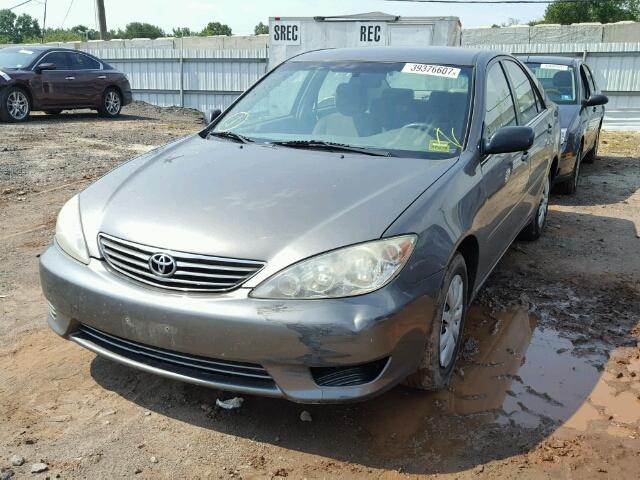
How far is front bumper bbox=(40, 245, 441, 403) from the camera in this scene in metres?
2.48

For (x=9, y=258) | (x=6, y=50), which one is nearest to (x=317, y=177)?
(x=9, y=258)

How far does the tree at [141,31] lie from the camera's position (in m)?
69.1

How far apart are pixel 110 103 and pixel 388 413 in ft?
44.5

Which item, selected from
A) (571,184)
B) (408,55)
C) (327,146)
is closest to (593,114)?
(571,184)

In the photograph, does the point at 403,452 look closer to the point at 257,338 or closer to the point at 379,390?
the point at 379,390

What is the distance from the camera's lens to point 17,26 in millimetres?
67188

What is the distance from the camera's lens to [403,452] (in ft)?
8.98

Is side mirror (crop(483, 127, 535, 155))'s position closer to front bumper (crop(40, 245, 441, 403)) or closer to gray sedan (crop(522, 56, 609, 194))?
front bumper (crop(40, 245, 441, 403))

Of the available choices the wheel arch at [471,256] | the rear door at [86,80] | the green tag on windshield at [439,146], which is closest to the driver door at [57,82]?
the rear door at [86,80]

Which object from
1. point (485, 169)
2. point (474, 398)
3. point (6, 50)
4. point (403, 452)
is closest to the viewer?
point (403, 452)

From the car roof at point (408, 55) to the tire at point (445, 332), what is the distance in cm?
155

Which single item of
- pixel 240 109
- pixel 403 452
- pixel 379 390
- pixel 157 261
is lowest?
pixel 403 452

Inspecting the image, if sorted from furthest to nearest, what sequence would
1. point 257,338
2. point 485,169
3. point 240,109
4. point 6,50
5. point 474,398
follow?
1. point 6,50
2. point 240,109
3. point 485,169
4. point 474,398
5. point 257,338

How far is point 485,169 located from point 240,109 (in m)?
1.72
